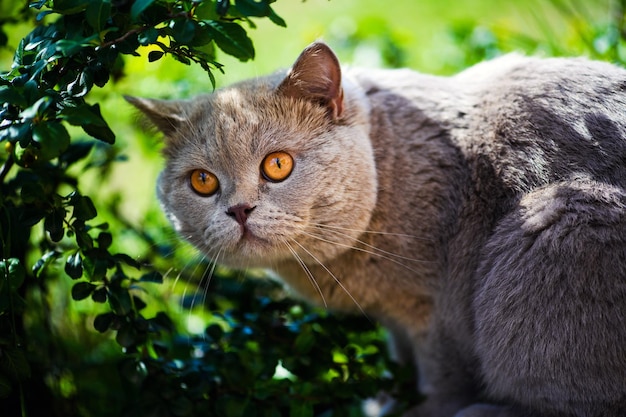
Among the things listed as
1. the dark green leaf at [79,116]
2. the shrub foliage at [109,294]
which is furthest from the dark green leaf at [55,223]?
the dark green leaf at [79,116]

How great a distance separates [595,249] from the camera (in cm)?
160

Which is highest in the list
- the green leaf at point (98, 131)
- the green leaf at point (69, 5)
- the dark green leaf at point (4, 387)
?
the green leaf at point (69, 5)

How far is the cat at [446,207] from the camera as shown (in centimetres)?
162

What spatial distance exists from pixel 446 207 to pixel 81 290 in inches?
42.3

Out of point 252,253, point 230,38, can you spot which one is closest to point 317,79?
point 230,38

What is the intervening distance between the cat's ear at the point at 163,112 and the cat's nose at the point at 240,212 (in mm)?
383

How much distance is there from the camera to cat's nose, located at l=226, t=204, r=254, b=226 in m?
1.70

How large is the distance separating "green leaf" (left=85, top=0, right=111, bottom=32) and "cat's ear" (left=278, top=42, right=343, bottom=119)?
56 cm

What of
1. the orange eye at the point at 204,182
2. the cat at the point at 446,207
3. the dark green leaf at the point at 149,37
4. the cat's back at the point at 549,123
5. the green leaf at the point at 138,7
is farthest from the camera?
the orange eye at the point at 204,182

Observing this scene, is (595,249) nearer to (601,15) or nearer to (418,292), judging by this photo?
(418,292)

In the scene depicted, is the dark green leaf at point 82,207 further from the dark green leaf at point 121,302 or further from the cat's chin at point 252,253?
the cat's chin at point 252,253

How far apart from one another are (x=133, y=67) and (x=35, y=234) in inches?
38.0

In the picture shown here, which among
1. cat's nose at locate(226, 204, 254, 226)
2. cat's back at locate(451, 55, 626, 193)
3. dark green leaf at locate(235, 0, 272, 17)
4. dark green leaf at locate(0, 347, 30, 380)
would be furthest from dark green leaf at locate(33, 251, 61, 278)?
cat's back at locate(451, 55, 626, 193)

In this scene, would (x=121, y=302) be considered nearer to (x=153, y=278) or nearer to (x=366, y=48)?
(x=153, y=278)
